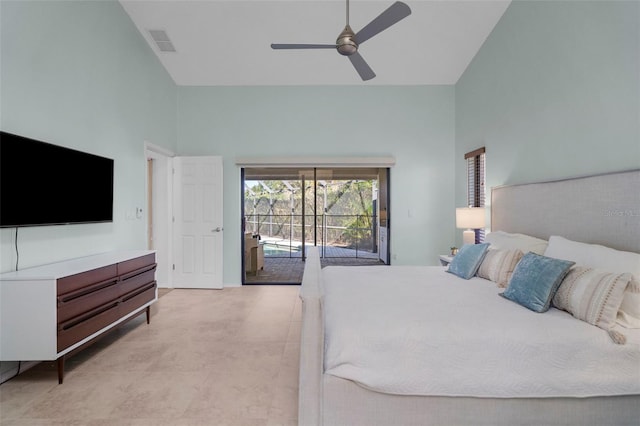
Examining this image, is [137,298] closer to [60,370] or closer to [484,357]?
[60,370]

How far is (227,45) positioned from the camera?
12.8 ft

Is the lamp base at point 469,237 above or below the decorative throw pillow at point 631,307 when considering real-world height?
above

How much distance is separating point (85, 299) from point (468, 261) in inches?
123

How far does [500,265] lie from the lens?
2289 millimetres

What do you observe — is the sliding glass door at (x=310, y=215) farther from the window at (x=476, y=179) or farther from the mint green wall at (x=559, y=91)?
the mint green wall at (x=559, y=91)

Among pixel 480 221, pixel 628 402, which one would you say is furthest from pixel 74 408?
pixel 480 221

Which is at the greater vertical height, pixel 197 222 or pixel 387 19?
pixel 387 19

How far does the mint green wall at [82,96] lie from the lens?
7.02ft

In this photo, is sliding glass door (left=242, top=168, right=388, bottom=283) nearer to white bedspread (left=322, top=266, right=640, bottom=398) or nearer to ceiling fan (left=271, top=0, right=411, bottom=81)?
ceiling fan (left=271, top=0, right=411, bottom=81)

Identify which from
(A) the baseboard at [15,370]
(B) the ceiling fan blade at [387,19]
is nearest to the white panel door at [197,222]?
(A) the baseboard at [15,370]

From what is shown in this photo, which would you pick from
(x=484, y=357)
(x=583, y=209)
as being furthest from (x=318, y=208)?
(x=484, y=357)

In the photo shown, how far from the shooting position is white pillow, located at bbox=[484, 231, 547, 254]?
7.60 feet

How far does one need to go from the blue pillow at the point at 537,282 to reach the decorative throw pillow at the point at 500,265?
0.31 metres

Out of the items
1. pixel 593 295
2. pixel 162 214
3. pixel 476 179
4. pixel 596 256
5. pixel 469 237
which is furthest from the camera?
pixel 162 214
